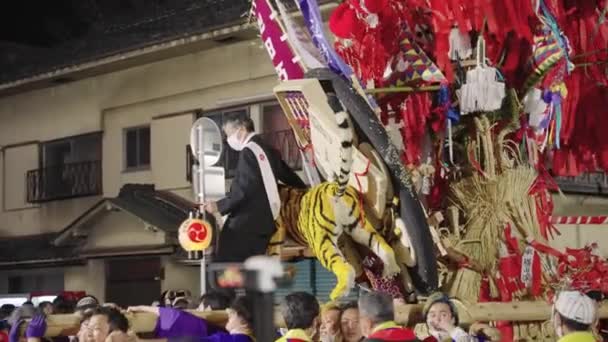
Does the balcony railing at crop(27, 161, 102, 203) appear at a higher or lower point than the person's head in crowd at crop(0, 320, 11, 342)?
higher

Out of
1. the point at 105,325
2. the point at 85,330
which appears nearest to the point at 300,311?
the point at 105,325

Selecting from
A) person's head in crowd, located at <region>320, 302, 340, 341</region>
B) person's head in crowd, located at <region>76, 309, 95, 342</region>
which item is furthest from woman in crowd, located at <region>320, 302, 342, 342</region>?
person's head in crowd, located at <region>76, 309, 95, 342</region>

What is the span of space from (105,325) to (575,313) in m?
2.35

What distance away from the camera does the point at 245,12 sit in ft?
50.9

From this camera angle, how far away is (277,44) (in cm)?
886

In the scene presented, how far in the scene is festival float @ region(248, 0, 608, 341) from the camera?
8.08 metres

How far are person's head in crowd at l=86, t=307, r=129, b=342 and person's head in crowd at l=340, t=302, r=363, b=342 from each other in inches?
50.6

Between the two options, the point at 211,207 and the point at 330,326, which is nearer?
the point at 330,326

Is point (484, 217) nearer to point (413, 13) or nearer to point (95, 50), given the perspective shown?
point (413, 13)

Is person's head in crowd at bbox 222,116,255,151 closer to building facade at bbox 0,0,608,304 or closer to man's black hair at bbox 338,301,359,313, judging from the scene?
man's black hair at bbox 338,301,359,313

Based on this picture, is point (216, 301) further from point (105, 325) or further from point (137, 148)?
point (137, 148)

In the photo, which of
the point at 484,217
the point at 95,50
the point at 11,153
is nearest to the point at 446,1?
the point at 484,217

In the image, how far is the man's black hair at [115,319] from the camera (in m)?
5.77

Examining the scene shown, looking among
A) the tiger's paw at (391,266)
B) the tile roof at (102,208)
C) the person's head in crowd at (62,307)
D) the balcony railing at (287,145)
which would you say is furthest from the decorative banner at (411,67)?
the tile roof at (102,208)
